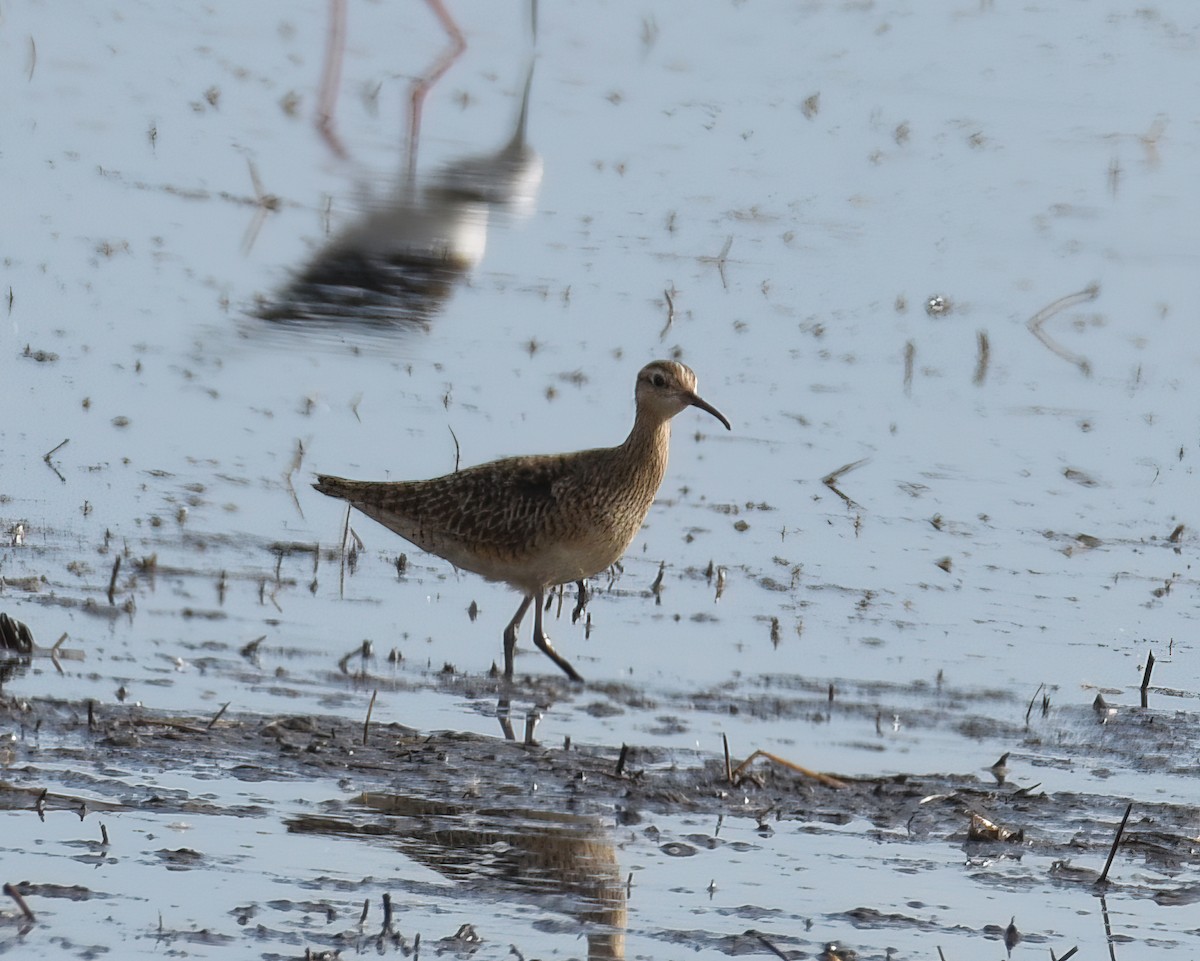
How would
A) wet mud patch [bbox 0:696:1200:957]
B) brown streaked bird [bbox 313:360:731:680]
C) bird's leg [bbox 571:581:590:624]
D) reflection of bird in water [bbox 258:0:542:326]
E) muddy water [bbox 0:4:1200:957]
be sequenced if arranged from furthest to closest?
reflection of bird in water [bbox 258:0:542:326]
bird's leg [bbox 571:581:590:624]
brown streaked bird [bbox 313:360:731:680]
muddy water [bbox 0:4:1200:957]
wet mud patch [bbox 0:696:1200:957]

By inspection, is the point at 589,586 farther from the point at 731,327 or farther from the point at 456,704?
the point at 731,327

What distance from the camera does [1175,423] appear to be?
40.4 ft

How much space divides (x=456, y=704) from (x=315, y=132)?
1161 cm

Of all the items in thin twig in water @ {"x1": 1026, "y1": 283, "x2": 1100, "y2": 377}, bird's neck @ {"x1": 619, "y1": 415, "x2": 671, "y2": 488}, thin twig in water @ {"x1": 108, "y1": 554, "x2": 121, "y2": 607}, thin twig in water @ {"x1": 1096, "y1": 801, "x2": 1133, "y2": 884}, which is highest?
thin twig in water @ {"x1": 1026, "y1": 283, "x2": 1100, "y2": 377}

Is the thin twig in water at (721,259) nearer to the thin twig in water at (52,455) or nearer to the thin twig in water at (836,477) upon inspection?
the thin twig in water at (836,477)

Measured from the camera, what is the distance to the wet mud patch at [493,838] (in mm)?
5211

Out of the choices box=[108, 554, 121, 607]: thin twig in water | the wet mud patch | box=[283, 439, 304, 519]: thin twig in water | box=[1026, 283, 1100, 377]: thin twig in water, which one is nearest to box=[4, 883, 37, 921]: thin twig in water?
the wet mud patch

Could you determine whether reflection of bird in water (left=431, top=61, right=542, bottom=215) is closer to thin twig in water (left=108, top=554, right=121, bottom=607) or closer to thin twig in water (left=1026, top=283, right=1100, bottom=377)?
thin twig in water (left=1026, top=283, right=1100, bottom=377)

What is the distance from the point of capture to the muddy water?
580cm

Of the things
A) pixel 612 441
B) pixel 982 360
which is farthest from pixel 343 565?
pixel 982 360

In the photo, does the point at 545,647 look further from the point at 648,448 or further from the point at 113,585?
the point at 113,585

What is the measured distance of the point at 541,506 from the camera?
8.48m

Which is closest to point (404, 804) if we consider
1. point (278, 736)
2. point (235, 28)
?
point (278, 736)

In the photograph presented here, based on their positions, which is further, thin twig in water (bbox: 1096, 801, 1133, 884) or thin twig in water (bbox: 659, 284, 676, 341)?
thin twig in water (bbox: 659, 284, 676, 341)
